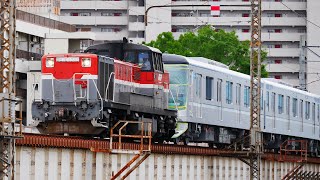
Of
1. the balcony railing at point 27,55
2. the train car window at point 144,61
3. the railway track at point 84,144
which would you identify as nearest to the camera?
the railway track at point 84,144

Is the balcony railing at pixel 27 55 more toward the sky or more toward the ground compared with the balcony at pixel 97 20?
more toward the ground

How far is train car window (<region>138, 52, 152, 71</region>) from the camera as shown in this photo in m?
41.2

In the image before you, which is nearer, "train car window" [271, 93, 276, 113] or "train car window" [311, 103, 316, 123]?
"train car window" [271, 93, 276, 113]

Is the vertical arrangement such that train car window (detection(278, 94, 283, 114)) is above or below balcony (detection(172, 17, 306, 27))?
below

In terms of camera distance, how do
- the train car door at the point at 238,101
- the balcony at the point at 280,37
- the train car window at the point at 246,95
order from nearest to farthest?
the train car door at the point at 238,101 < the train car window at the point at 246,95 < the balcony at the point at 280,37

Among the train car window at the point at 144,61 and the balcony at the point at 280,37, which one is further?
the balcony at the point at 280,37

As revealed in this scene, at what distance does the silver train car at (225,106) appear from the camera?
4566 centimetres

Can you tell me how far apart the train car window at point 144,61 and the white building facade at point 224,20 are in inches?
3889

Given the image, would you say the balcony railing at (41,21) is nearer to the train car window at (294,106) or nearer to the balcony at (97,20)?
the train car window at (294,106)

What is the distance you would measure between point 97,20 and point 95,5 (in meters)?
2.16

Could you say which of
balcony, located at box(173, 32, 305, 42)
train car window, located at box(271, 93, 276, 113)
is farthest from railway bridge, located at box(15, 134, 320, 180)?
balcony, located at box(173, 32, 305, 42)

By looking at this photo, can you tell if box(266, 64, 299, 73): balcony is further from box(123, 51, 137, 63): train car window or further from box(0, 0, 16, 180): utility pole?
box(0, 0, 16, 180): utility pole

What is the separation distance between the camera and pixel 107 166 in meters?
36.5

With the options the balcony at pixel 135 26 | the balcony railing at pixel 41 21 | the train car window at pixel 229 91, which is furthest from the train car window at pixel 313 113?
the balcony at pixel 135 26
